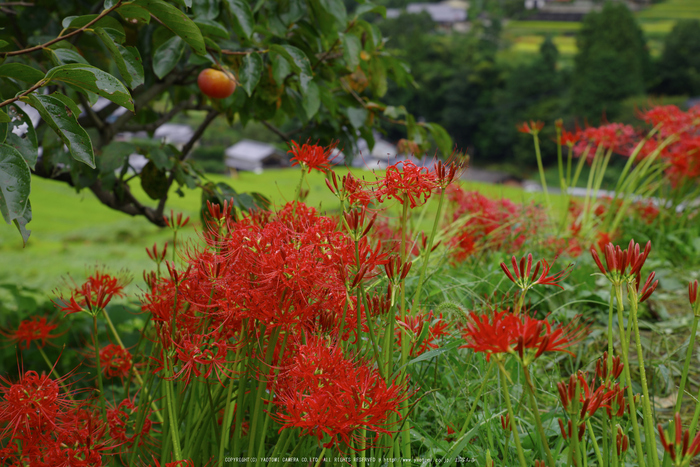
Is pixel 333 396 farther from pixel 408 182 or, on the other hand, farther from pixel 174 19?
pixel 174 19

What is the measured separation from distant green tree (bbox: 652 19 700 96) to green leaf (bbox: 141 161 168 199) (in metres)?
25.8

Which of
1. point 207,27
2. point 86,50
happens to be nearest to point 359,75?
point 207,27

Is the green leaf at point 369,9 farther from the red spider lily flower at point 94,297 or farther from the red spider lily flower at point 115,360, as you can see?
the red spider lily flower at point 115,360

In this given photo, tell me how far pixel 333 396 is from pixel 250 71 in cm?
80

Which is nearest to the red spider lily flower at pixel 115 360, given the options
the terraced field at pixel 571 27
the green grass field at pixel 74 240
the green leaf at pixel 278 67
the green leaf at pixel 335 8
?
the green leaf at pixel 278 67

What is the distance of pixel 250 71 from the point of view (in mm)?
1105

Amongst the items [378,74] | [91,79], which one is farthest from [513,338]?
[378,74]

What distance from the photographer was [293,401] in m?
0.57

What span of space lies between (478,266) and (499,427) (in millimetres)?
819

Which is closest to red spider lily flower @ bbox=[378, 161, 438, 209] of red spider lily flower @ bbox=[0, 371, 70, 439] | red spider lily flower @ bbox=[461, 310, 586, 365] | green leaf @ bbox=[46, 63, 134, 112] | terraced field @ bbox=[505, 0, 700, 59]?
red spider lily flower @ bbox=[461, 310, 586, 365]

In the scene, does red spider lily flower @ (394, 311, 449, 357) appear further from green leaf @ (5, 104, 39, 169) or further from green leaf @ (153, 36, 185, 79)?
green leaf @ (153, 36, 185, 79)

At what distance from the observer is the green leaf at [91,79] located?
59cm

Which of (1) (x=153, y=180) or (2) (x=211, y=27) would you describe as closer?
(2) (x=211, y=27)

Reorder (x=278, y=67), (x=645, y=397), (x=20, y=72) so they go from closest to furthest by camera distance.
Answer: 1. (x=645, y=397)
2. (x=20, y=72)
3. (x=278, y=67)
